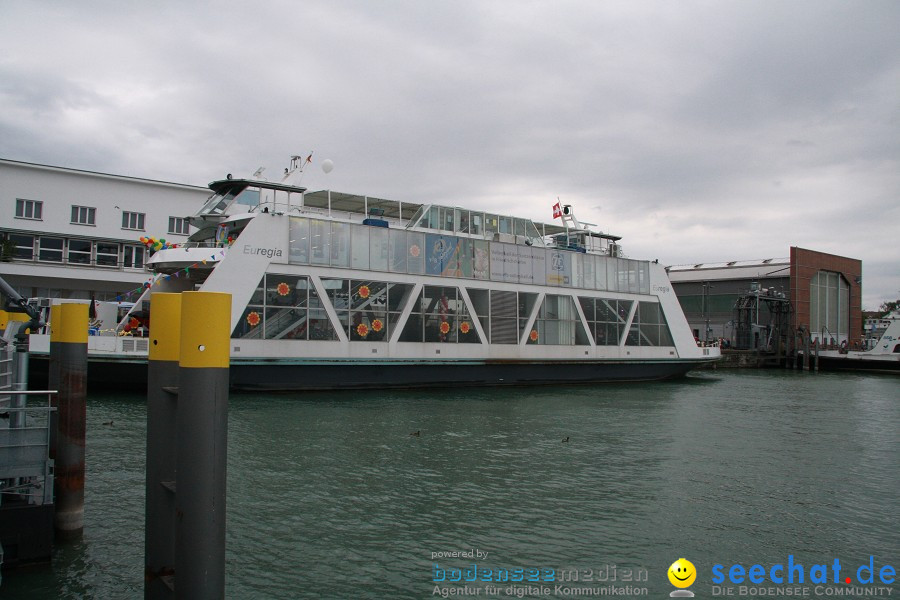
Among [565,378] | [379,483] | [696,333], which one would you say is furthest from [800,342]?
[379,483]

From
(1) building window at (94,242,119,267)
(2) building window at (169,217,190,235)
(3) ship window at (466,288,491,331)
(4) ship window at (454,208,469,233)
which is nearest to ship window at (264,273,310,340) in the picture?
(3) ship window at (466,288,491,331)

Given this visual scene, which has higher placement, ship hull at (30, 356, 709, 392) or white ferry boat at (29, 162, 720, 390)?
white ferry boat at (29, 162, 720, 390)

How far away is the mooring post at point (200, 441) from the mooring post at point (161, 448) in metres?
0.68

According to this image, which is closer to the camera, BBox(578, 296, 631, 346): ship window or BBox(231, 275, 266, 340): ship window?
BBox(231, 275, 266, 340): ship window

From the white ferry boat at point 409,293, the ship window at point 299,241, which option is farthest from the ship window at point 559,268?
the ship window at point 299,241

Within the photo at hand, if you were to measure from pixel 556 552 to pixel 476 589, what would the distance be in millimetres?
1234

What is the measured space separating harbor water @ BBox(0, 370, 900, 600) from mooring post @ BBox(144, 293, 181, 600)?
1.07 metres

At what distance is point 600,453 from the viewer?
38.6 feet

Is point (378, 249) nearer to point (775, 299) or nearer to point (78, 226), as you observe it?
point (78, 226)

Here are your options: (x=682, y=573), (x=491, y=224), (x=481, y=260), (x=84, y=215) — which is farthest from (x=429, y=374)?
(x=84, y=215)

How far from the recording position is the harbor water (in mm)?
6250

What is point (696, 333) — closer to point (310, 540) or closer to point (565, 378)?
point (565, 378)

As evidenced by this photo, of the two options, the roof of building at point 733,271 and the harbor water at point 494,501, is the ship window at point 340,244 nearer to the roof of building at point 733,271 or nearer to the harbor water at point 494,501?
the harbor water at point 494,501

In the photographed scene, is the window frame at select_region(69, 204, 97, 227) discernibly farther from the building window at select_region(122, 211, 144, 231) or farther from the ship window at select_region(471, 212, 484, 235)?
the ship window at select_region(471, 212, 484, 235)
